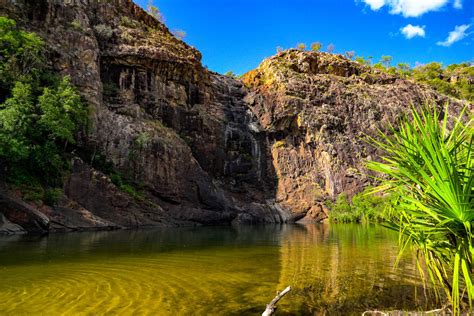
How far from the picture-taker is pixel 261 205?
55281 mm

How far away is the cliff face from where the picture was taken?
124 ft

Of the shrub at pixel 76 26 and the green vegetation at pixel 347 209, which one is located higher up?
the shrub at pixel 76 26

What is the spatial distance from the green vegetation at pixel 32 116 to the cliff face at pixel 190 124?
2.11m

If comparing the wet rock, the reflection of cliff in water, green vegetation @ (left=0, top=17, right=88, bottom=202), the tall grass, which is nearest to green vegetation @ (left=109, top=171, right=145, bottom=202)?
green vegetation @ (left=0, top=17, right=88, bottom=202)

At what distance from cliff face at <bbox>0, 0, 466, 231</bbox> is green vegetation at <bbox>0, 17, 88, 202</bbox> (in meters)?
2.11

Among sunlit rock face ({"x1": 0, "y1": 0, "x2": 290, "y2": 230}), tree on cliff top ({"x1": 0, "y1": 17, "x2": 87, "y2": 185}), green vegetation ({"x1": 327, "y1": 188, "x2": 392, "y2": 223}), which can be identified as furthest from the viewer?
green vegetation ({"x1": 327, "y1": 188, "x2": 392, "y2": 223})

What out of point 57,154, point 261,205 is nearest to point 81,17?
point 57,154

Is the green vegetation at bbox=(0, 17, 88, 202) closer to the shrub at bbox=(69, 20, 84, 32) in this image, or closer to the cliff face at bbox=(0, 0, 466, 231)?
the cliff face at bbox=(0, 0, 466, 231)

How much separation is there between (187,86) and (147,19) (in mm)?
14184

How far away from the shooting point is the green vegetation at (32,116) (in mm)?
27484

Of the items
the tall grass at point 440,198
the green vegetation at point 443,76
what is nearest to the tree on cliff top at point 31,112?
the tall grass at point 440,198

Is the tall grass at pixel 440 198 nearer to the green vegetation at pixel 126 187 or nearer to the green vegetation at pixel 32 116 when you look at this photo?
the green vegetation at pixel 32 116

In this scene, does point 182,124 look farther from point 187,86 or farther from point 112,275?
point 112,275

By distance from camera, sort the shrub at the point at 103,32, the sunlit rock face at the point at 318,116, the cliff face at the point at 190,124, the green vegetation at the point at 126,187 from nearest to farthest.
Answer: the green vegetation at the point at 126,187, the cliff face at the point at 190,124, the shrub at the point at 103,32, the sunlit rock face at the point at 318,116
